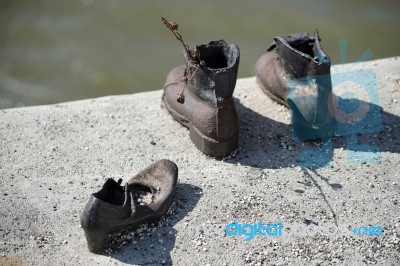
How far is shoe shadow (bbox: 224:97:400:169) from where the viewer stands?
3.77 meters

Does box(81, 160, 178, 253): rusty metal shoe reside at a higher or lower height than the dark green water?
higher

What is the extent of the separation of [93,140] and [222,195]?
1.06 m

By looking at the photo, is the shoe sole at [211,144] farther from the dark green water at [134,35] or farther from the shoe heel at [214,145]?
the dark green water at [134,35]

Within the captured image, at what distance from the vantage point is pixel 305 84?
393cm

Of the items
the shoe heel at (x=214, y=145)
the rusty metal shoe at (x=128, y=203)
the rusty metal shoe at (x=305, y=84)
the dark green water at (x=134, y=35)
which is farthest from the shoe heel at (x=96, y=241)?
the dark green water at (x=134, y=35)

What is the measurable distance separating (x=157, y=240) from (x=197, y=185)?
524 millimetres

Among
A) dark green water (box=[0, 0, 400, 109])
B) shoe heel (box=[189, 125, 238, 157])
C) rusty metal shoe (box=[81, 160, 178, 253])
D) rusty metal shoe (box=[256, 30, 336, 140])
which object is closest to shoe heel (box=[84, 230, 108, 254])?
rusty metal shoe (box=[81, 160, 178, 253])

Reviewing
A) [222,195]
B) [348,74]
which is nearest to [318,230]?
[222,195]

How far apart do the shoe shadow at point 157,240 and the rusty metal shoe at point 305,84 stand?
104 centimetres

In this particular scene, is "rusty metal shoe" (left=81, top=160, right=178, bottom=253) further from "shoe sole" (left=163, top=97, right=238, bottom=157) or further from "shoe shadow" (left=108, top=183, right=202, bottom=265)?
"shoe sole" (left=163, top=97, right=238, bottom=157)

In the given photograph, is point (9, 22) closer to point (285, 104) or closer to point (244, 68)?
point (244, 68)

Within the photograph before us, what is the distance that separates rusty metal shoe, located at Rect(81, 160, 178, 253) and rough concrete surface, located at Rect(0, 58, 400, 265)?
0.27ft

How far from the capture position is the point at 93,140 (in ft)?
12.8

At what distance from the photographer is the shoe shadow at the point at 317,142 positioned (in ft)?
12.4
